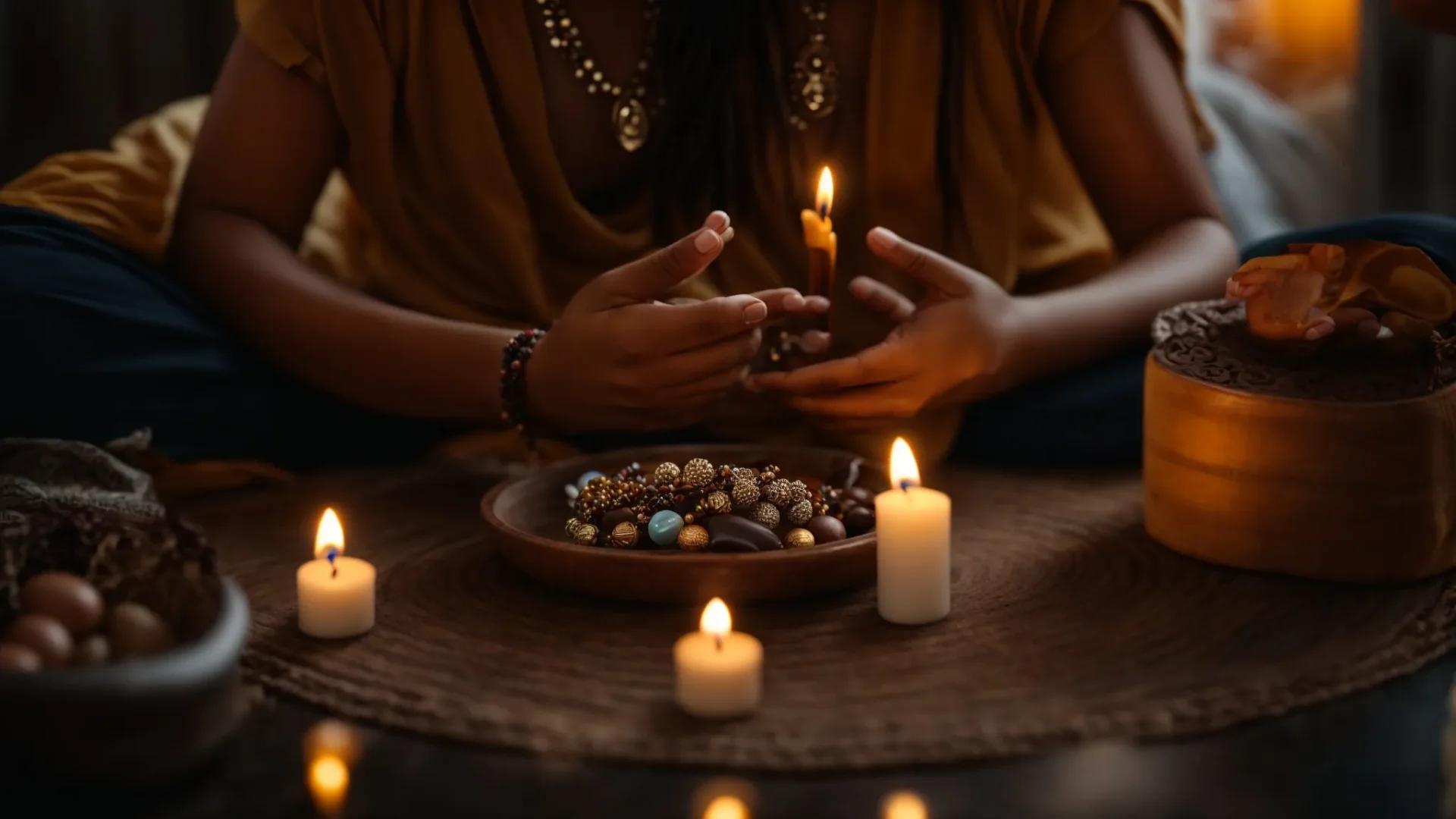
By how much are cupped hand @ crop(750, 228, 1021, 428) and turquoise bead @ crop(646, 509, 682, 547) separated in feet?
0.84

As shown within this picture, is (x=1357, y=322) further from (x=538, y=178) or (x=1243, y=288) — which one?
(x=538, y=178)

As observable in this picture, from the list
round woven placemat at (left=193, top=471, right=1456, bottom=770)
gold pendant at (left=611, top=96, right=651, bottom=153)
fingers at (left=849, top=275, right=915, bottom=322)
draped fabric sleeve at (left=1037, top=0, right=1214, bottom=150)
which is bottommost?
round woven placemat at (left=193, top=471, right=1456, bottom=770)

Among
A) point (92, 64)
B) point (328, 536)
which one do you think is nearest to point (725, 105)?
point (328, 536)

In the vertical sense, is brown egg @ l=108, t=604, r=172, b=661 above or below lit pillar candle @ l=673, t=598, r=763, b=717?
above

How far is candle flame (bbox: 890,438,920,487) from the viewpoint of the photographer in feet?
3.35

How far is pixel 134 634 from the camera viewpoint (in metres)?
0.84

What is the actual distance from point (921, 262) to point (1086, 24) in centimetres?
39

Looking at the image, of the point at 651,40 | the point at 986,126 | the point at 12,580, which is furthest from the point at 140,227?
the point at 986,126

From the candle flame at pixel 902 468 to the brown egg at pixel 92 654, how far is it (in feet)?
1.77

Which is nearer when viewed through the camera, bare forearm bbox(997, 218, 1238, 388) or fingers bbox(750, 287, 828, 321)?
fingers bbox(750, 287, 828, 321)

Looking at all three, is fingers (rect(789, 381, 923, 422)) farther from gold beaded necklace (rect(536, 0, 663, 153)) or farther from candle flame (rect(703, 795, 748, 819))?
candle flame (rect(703, 795, 748, 819))

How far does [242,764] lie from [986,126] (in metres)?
0.99

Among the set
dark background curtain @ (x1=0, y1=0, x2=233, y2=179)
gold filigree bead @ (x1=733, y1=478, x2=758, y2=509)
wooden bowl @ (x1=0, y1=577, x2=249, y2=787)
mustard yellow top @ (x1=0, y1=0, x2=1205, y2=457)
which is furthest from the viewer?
dark background curtain @ (x1=0, y1=0, x2=233, y2=179)

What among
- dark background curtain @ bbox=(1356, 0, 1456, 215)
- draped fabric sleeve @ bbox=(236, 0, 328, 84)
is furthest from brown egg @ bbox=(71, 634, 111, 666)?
dark background curtain @ bbox=(1356, 0, 1456, 215)
